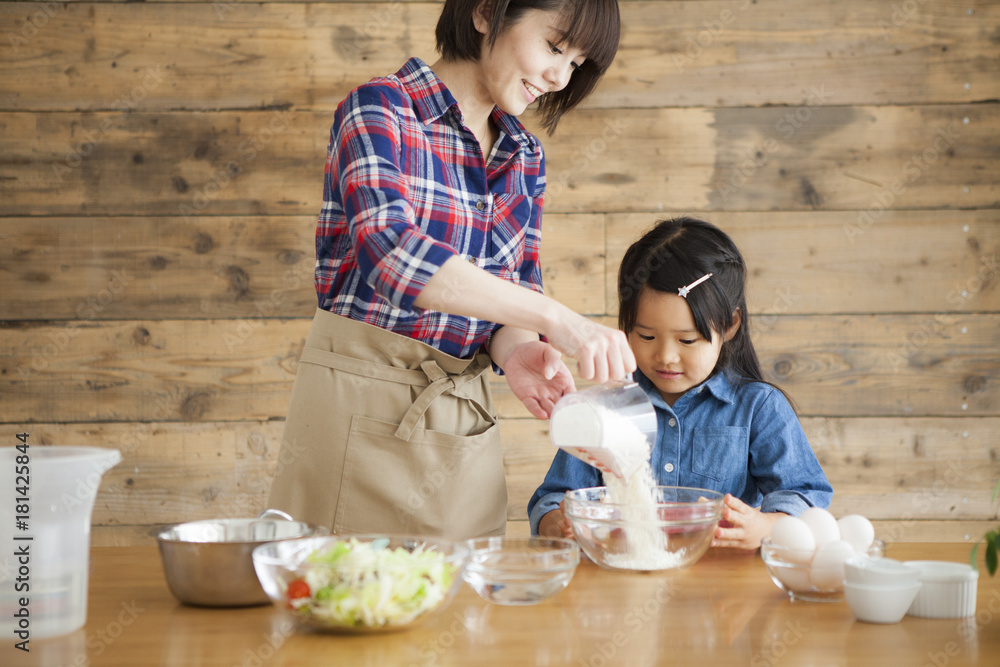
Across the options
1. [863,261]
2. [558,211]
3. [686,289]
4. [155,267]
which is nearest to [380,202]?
[686,289]

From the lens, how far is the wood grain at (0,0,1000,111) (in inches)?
89.4

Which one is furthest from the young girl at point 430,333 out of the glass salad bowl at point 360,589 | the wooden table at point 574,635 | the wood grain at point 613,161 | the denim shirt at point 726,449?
the wood grain at point 613,161

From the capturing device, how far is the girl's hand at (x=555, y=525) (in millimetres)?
1389

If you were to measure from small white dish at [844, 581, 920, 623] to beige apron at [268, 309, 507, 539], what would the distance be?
707 millimetres

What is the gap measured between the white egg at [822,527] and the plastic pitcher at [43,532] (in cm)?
76

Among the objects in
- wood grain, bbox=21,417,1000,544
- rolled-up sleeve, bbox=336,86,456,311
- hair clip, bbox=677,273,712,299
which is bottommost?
wood grain, bbox=21,417,1000,544

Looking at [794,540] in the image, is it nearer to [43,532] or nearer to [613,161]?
[43,532]

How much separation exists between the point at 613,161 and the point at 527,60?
3.21ft

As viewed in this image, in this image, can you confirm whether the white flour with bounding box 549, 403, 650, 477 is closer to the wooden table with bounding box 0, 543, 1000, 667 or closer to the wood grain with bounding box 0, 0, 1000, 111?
the wooden table with bounding box 0, 543, 1000, 667

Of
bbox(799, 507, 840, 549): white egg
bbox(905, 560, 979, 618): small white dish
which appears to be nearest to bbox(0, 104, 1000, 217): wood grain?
bbox(799, 507, 840, 549): white egg

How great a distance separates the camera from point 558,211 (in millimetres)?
2314

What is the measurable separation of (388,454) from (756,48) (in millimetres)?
1533

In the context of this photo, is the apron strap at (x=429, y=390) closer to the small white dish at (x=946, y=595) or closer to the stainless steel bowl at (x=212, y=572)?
the stainless steel bowl at (x=212, y=572)

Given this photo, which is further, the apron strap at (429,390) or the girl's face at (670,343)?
the girl's face at (670,343)
